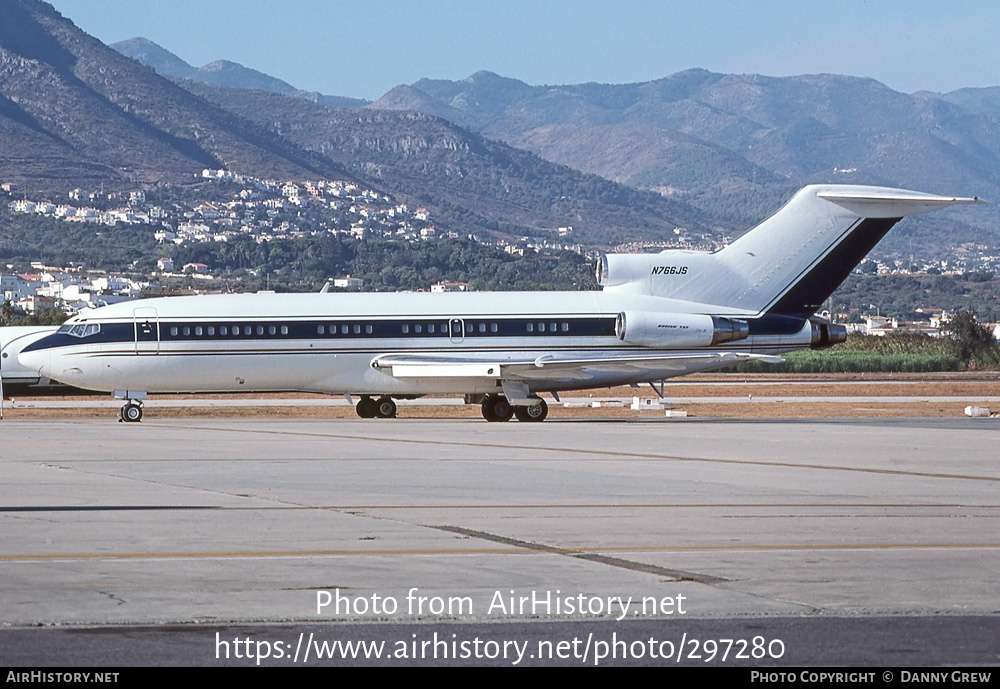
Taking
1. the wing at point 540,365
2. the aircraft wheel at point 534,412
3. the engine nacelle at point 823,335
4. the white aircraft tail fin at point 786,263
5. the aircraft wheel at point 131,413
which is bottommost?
the aircraft wheel at point 534,412

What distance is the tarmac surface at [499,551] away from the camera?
9.62 meters

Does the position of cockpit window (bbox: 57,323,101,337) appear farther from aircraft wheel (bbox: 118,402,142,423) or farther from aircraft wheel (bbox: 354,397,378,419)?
aircraft wheel (bbox: 354,397,378,419)

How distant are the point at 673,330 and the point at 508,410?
15.2 feet

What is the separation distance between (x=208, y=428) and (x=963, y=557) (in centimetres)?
2238

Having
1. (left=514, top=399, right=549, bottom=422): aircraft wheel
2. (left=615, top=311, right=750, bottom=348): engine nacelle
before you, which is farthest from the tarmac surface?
(left=615, top=311, right=750, bottom=348): engine nacelle

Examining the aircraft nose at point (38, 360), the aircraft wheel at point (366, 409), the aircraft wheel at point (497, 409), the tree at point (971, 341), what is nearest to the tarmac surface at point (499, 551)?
the aircraft nose at point (38, 360)

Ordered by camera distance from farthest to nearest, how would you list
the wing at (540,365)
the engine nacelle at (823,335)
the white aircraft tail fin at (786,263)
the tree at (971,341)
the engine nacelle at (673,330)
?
the tree at (971,341) → the engine nacelle at (823,335) → the white aircraft tail fin at (786,263) → the engine nacelle at (673,330) → the wing at (540,365)

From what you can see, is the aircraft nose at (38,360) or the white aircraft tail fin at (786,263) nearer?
the aircraft nose at (38,360)

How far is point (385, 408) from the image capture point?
3888 cm

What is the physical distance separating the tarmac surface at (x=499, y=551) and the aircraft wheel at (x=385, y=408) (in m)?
13.8

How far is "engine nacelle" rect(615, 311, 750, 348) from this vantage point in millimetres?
36438

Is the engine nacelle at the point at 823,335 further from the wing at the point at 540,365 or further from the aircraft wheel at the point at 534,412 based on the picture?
the aircraft wheel at the point at 534,412

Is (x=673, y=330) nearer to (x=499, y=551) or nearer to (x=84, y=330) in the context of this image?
(x=84, y=330)

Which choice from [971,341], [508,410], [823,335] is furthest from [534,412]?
[971,341]
